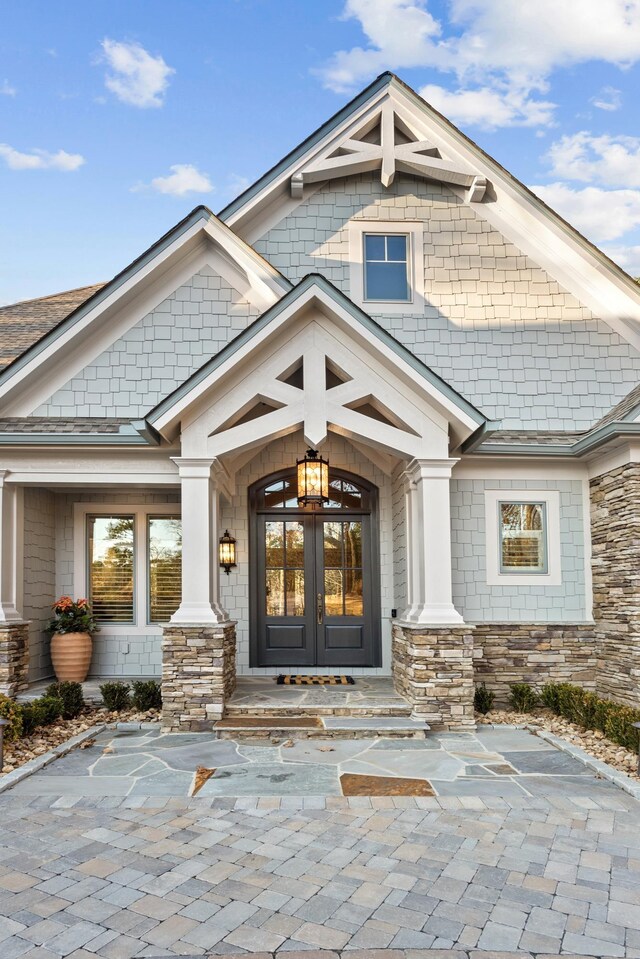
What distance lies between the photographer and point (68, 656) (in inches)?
356

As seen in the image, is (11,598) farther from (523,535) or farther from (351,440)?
(523,535)

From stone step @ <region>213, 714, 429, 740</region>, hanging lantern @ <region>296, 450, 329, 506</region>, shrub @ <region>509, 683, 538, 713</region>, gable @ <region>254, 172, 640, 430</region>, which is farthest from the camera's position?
gable @ <region>254, 172, 640, 430</region>

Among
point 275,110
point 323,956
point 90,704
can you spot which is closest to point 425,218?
point 275,110

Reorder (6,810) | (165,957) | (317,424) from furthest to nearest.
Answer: (317,424) < (6,810) < (165,957)

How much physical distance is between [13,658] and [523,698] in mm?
5793

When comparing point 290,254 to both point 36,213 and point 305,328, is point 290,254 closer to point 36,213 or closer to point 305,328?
point 305,328

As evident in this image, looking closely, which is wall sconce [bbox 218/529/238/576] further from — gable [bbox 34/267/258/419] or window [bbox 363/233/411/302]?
window [bbox 363/233/411/302]

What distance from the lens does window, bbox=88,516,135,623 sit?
9.92 meters

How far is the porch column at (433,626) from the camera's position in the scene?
299 inches

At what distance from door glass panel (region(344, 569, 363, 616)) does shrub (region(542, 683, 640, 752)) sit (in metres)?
2.66

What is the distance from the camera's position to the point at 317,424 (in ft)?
25.7

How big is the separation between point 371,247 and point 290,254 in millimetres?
1100

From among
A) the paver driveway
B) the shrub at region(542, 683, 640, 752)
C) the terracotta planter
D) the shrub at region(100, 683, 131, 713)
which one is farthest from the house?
the paver driveway

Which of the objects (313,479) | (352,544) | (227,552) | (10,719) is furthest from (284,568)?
(10,719)
